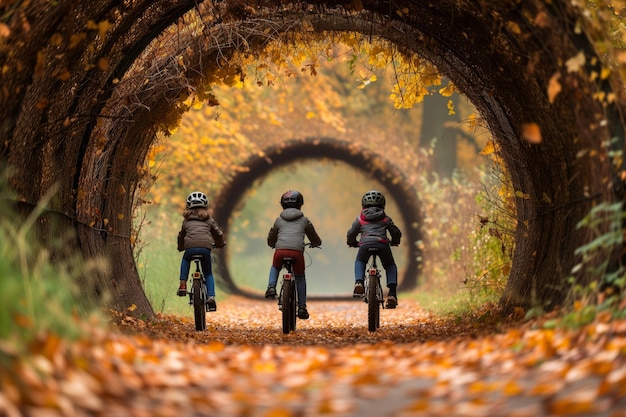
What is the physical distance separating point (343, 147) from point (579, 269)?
16.0 metres

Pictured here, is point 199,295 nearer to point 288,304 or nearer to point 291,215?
point 288,304

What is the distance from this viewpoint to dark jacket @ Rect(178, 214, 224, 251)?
11.8m

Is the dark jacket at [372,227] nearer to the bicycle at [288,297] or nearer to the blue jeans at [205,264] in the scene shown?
the bicycle at [288,297]

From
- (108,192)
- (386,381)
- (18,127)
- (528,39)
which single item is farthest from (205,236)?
(386,381)

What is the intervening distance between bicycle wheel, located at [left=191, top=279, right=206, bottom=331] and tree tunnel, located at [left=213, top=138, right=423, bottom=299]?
10.8m

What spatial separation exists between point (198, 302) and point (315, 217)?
45.7 m

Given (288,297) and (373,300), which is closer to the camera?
(288,297)

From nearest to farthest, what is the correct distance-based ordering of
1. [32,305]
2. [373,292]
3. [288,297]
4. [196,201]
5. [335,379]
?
[32,305]
[335,379]
[288,297]
[373,292]
[196,201]

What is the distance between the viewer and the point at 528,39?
7.90 meters

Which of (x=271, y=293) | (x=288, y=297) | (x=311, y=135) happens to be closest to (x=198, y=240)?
(x=271, y=293)

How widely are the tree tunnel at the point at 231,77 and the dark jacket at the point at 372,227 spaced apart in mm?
1621

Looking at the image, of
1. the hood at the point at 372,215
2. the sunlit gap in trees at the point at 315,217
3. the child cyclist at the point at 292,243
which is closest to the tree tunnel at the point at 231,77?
the hood at the point at 372,215

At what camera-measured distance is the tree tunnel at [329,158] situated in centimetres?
2266

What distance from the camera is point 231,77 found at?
38.9ft
